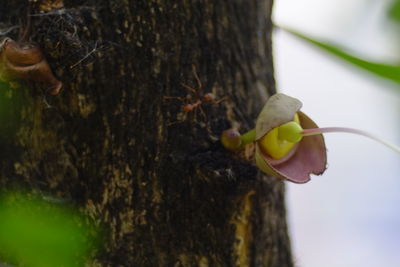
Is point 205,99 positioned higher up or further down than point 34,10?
further down

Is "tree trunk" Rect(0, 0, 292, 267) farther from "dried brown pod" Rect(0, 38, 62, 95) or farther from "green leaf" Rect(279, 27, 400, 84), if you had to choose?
"green leaf" Rect(279, 27, 400, 84)

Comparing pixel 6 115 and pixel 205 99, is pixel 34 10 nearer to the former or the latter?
pixel 6 115

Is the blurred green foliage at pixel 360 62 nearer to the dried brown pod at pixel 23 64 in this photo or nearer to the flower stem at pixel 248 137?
the flower stem at pixel 248 137

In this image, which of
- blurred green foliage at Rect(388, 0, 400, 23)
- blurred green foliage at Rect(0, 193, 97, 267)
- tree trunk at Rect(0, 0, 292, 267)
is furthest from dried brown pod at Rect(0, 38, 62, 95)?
blurred green foliage at Rect(388, 0, 400, 23)

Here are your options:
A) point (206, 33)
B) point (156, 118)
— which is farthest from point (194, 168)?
point (206, 33)

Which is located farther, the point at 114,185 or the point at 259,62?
the point at 259,62

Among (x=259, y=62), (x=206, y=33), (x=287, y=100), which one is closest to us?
(x=287, y=100)

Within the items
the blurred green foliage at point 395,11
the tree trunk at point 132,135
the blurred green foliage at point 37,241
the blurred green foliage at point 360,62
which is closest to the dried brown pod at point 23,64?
the tree trunk at point 132,135
